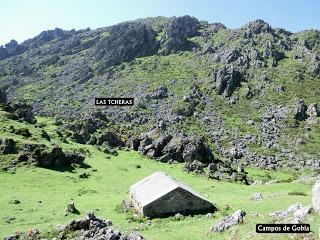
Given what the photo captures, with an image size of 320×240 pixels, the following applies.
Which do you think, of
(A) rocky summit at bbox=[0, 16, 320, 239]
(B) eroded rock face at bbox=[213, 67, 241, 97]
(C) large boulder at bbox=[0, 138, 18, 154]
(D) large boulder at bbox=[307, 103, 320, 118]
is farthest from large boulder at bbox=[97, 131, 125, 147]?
(B) eroded rock face at bbox=[213, 67, 241, 97]

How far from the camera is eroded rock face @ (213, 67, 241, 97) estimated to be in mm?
171500

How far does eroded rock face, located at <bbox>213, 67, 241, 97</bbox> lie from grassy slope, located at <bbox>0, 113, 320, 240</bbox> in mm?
85893

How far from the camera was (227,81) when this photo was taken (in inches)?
6826

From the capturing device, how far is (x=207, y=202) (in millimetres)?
45219

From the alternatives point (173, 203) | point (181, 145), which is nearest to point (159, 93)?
point (181, 145)

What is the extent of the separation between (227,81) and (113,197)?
122845 mm

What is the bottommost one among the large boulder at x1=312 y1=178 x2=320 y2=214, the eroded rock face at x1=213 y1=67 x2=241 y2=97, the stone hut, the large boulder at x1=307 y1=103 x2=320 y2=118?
the stone hut

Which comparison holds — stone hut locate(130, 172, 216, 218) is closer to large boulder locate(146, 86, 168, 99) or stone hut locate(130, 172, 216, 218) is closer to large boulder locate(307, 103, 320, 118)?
large boulder locate(307, 103, 320, 118)

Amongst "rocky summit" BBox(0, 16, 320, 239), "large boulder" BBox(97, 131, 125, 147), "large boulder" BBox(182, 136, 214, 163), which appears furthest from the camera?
"large boulder" BBox(97, 131, 125, 147)

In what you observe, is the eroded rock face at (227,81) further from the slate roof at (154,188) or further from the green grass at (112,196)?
the slate roof at (154,188)

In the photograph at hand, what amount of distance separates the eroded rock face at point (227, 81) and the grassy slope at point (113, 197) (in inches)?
3382

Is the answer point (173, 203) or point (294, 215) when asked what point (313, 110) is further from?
point (294, 215)

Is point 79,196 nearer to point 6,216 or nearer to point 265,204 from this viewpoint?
point 6,216

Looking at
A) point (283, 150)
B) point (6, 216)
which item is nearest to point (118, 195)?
point (6, 216)
